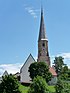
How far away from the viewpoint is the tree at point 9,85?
7156 centimetres

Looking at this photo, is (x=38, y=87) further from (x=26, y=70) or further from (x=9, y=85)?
(x=26, y=70)

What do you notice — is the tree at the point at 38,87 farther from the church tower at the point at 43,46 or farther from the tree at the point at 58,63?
the church tower at the point at 43,46

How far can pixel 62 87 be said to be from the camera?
78.9 meters

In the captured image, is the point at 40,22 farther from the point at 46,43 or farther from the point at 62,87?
the point at 62,87

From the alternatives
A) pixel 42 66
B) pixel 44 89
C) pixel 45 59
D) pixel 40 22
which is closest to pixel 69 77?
pixel 42 66

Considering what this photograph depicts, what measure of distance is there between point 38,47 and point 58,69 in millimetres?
14307

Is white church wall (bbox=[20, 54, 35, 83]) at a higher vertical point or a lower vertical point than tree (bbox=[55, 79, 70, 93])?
higher

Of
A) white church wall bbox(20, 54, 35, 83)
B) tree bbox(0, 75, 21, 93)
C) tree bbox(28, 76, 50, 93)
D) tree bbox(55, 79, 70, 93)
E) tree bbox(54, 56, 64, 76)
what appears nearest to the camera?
tree bbox(0, 75, 21, 93)

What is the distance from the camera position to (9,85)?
72938mm

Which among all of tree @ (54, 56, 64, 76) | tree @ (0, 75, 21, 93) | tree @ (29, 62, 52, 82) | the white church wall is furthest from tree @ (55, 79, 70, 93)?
tree @ (54, 56, 64, 76)

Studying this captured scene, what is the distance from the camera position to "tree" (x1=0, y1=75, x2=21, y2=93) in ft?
235

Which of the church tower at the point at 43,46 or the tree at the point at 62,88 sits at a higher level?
the church tower at the point at 43,46

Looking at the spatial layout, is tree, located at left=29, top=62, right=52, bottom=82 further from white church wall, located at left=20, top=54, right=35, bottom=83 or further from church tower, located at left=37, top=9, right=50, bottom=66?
church tower, located at left=37, top=9, right=50, bottom=66

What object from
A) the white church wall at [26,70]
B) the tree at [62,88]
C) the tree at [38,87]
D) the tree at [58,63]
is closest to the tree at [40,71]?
the white church wall at [26,70]
